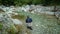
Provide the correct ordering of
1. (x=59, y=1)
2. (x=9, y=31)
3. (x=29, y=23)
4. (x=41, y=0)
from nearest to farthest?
(x=9, y=31) → (x=29, y=23) → (x=59, y=1) → (x=41, y=0)

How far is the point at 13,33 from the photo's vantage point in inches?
671

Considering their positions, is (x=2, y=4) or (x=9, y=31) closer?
(x=9, y=31)

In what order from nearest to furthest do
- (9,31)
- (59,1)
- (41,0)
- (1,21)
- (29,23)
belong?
(9,31)
(1,21)
(29,23)
(59,1)
(41,0)

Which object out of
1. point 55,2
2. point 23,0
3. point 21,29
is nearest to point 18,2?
point 23,0

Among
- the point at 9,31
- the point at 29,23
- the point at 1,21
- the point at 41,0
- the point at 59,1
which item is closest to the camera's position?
the point at 9,31

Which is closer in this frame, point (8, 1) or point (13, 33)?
point (13, 33)

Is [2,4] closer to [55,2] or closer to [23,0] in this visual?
[23,0]

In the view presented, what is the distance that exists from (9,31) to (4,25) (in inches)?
28.9

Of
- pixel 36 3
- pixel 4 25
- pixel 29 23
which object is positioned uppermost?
pixel 4 25

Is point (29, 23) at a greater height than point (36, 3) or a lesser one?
greater

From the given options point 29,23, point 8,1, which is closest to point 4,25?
point 29,23

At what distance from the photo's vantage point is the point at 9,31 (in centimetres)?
1667

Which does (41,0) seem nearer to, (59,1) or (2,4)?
(59,1)

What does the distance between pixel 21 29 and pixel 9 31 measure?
2.33m
